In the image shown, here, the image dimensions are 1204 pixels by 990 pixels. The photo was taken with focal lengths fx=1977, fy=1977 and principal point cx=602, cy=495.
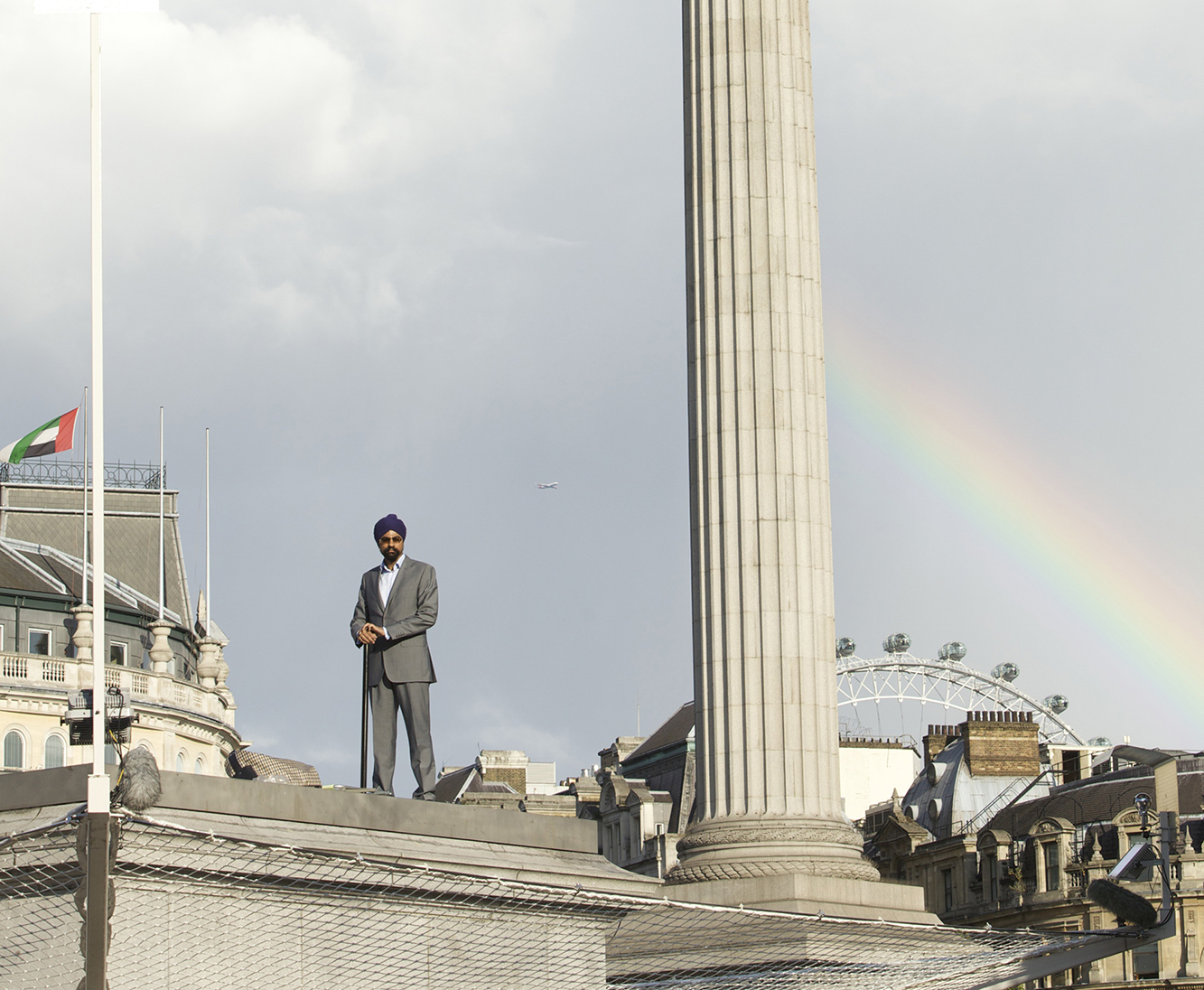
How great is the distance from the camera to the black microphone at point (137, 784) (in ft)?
42.5

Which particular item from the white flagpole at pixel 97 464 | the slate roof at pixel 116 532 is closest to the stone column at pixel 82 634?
the slate roof at pixel 116 532

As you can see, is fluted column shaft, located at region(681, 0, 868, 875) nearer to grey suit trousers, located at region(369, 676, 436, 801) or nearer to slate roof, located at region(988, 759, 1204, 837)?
grey suit trousers, located at region(369, 676, 436, 801)

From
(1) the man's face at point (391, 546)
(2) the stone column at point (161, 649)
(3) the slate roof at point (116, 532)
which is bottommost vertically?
(1) the man's face at point (391, 546)

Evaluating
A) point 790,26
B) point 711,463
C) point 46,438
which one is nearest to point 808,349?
point 711,463

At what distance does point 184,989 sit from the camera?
1347 centimetres

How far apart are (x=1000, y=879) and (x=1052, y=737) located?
5144 cm

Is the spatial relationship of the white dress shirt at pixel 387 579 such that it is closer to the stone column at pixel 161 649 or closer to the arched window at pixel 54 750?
the arched window at pixel 54 750

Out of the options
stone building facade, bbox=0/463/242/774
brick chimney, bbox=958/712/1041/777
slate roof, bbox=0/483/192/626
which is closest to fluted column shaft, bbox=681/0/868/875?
stone building facade, bbox=0/463/242/774

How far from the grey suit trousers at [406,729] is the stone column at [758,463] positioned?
10656mm

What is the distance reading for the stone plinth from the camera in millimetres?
27422

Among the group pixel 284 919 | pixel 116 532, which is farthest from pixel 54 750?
pixel 284 919

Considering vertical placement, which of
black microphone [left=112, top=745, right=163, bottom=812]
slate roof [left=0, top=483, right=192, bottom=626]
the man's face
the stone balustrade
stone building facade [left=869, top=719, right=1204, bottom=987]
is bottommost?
stone building facade [left=869, top=719, right=1204, bottom=987]

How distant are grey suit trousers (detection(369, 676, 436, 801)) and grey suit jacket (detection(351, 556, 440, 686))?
3.9 inches

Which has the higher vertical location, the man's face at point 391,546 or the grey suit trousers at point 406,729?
the man's face at point 391,546
